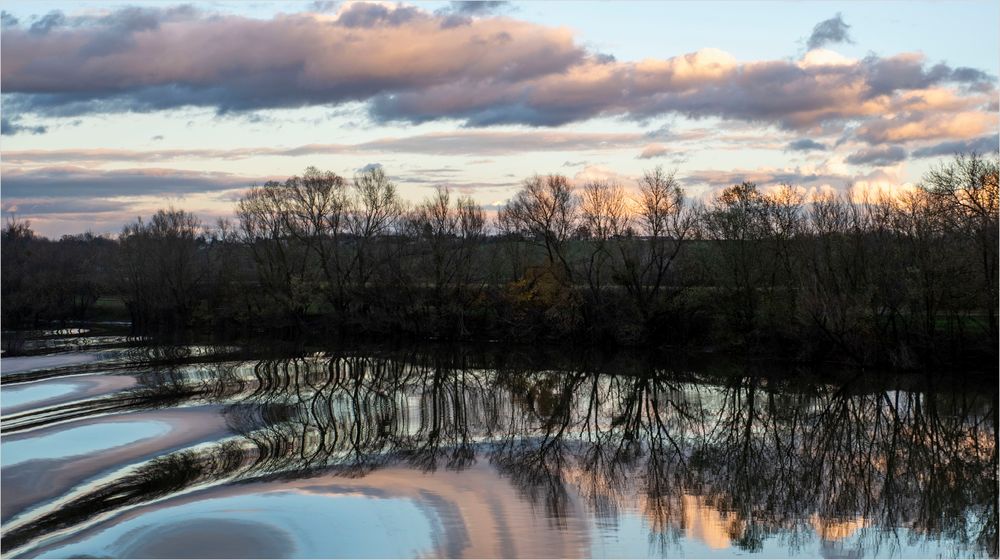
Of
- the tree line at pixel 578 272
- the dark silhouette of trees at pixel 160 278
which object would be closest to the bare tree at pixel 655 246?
the tree line at pixel 578 272

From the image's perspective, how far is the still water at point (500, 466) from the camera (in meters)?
16.5

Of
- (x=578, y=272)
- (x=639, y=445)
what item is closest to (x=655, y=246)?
(x=578, y=272)

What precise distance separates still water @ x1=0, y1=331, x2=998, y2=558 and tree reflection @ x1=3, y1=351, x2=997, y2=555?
87 mm

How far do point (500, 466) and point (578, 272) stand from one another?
29.2 meters

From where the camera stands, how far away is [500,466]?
72.2ft

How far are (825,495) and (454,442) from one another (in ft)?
34.5

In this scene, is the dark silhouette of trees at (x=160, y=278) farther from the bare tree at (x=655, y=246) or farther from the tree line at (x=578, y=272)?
the bare tree at (x=655, y=246)

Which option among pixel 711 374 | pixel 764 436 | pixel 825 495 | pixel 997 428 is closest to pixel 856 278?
pixel 711 374

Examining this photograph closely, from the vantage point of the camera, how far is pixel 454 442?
24922 mm

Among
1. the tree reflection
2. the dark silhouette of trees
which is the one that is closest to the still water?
the tree reflection

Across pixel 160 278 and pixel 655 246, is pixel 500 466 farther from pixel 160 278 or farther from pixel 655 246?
pixel 160 278

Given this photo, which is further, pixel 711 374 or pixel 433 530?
pixel 711 374

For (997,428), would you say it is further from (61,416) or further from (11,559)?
(61,416)

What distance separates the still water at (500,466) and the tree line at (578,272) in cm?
343
